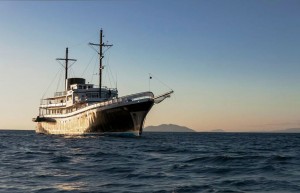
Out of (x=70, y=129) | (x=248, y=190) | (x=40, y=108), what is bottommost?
(x=248, y=190)

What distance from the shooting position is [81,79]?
280ft

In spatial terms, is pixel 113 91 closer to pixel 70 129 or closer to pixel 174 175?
pixel 70 129

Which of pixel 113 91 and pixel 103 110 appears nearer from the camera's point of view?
pixel 103 110

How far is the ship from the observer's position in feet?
205

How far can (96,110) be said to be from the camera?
65250 mm

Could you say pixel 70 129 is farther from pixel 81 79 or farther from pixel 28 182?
pixel 28 182

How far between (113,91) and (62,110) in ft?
54.1

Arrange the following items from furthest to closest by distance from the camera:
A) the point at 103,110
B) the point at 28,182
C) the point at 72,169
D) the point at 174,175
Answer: the point at 103,110 < the point at 72,169 < the point at 174,175 < the point at 28,182

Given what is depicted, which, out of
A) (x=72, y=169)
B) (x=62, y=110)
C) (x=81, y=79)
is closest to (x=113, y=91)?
(x=81, y=79)

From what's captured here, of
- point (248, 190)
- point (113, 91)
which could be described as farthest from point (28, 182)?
point (113, 91)

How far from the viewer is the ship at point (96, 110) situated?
205 feet

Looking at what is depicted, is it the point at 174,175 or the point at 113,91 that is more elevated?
the point at 113,91

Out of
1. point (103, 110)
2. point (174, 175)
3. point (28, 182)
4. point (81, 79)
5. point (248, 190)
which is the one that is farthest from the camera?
point (81, 79)

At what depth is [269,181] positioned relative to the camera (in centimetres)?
1739
